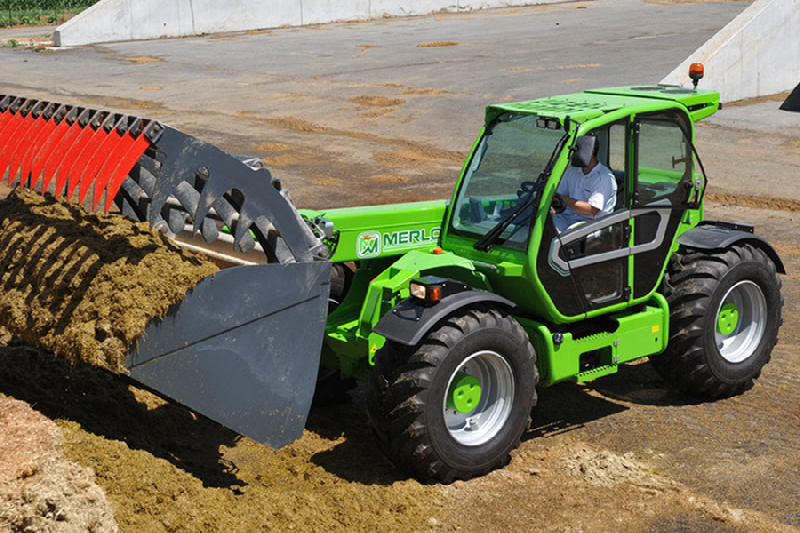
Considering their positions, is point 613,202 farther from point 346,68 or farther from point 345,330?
point 346,68

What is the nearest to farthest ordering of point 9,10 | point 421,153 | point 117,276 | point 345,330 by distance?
point 117,276
point 345,330
point 421,153
point 9,10

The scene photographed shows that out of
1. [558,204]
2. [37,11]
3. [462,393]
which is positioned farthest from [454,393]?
[37,11]

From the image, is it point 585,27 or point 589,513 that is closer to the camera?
point 589,513

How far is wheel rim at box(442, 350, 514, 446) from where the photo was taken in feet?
18.3

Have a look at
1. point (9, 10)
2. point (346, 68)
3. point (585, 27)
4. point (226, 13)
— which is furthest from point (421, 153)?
point (9, 10)

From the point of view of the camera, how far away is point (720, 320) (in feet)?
22.2

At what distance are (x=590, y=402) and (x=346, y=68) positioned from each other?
18.6m

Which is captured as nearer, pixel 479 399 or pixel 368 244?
pixel 479 399

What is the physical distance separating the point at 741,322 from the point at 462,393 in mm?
2500

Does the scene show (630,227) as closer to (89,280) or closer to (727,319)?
(727,319)

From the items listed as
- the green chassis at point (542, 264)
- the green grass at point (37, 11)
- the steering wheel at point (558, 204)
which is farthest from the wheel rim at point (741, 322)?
the green grass at point (37, 11)

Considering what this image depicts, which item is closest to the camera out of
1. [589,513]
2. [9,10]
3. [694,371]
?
[589,513]

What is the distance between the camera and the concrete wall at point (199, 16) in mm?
29328

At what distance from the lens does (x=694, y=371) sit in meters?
6.52
